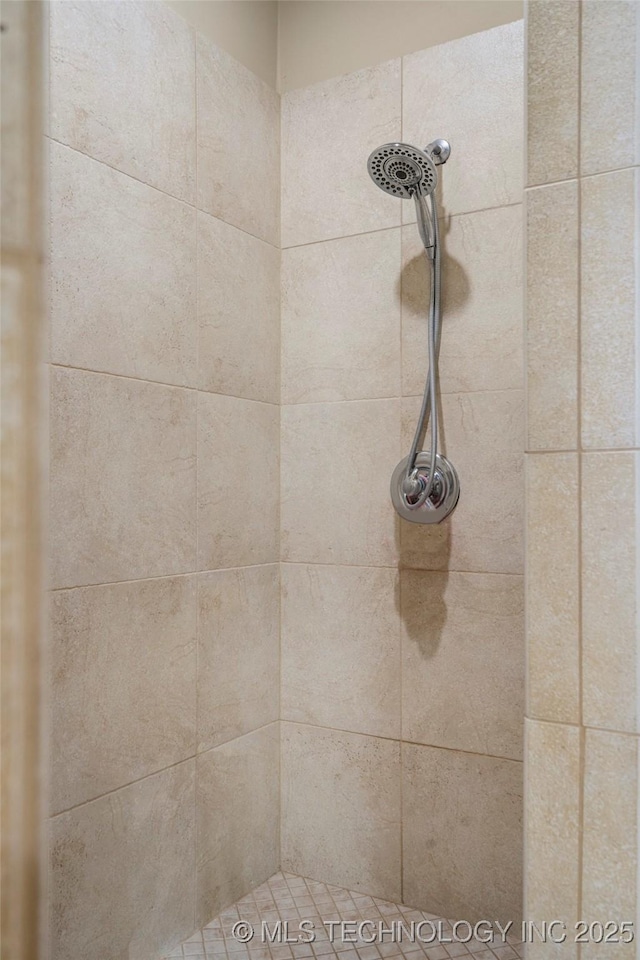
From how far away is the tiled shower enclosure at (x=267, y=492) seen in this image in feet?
4.15

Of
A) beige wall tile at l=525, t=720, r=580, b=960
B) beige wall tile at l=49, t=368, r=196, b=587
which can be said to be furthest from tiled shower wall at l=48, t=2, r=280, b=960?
beige wall tile at l=525, t=720, r=580, b=960

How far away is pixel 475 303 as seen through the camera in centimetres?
152

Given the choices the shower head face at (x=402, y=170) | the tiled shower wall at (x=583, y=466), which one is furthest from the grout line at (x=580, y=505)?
the shower head face at (x=402, y=170)

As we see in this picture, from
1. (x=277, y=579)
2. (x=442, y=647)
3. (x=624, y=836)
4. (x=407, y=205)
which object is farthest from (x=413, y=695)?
(x=407, y=205)

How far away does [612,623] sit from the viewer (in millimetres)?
775

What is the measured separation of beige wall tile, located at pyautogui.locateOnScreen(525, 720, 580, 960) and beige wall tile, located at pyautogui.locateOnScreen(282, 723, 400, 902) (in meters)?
0.80

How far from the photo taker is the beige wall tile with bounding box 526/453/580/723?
79cm

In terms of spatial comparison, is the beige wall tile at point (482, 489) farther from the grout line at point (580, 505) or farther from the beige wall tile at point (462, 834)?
the grout line at point (580, 505)

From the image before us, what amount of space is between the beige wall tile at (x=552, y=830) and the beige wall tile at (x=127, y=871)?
774mm

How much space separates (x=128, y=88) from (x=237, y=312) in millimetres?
478

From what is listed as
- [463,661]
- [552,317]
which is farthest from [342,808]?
[552,317]

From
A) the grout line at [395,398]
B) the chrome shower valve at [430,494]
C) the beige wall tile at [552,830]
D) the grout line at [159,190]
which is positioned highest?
the grout line at [159,190]

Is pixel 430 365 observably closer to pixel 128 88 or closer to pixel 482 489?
pixel 482 489

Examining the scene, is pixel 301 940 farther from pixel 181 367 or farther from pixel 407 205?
pixel 407 205
